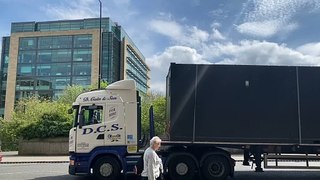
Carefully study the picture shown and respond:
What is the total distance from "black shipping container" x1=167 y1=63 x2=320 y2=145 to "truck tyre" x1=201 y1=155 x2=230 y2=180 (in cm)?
62

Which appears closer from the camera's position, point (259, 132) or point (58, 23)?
point (259, 132)

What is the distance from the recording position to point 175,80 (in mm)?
13898


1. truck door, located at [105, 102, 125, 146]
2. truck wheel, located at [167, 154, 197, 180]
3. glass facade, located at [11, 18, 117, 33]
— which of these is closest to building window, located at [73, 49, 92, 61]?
glass facade, located at [11, 18, 117, 33]

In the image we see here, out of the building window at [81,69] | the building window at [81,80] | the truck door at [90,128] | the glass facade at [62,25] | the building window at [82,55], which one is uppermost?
the glass facade at [62,25]

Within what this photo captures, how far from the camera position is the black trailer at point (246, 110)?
44.6 feet

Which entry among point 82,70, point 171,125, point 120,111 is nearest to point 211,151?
point 171,125

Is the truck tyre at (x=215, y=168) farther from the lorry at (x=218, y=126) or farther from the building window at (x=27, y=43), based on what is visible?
the building window at (x=27, y=43)

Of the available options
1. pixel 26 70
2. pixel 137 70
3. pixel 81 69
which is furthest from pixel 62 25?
pixel 137 70

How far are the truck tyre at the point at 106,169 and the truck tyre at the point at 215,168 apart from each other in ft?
9.75

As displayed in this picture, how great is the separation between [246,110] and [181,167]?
2945 millimetres

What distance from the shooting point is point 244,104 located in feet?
45.1

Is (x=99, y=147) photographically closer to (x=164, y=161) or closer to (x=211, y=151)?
(x=164, y=161)

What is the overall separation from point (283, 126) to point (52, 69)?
10430cm

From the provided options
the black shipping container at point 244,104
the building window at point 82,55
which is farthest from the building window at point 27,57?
the black shipping container at point 244,104
